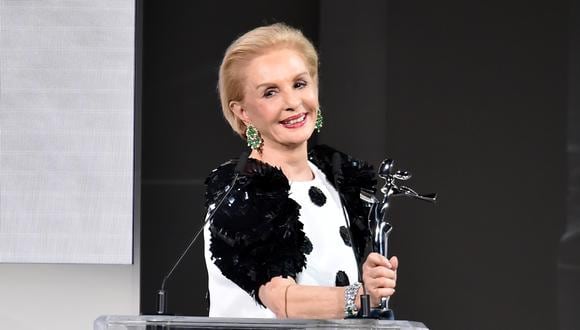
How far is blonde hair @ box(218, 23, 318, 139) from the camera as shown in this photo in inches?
117

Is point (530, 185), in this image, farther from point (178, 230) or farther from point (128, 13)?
point (128, 13)

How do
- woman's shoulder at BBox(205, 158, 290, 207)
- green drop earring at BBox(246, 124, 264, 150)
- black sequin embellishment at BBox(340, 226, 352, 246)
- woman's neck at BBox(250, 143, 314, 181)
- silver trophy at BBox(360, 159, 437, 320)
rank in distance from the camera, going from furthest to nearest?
green drop earring at BBox(246, 124, 264, 150) → woman's neck at BBox(250, 143, 314, 181) → black sequin embellishment at BBox(340, 226, 352, 246) → woman's shoulder at BBox(205, 158, 290, 207) → silver trophy at BBox(360, 159, 437, 320)

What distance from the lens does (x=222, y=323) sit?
5.90 ft

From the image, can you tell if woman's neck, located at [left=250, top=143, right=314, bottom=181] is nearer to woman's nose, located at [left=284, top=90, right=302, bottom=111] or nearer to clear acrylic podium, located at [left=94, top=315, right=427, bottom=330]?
woman's nose, located at [left=284, top=90, right=302, bottom=111]

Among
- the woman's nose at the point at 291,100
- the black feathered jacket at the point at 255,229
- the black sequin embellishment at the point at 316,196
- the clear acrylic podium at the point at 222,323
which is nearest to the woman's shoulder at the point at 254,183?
the black feathered jacket at the point at 255,229

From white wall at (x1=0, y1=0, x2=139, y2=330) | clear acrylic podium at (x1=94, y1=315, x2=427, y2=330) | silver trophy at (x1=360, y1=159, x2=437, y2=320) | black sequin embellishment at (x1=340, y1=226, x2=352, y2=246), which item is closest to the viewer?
clear acrylic podium at (x1=94, y1=315, x2=427, y2=330)

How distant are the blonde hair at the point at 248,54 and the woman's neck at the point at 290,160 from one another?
5.5 inches

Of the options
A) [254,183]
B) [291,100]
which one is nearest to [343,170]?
[291,100]

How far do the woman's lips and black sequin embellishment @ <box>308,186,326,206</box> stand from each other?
0.25 meters

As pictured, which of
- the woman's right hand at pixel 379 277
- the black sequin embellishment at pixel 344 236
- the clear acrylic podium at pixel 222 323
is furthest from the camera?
the black sequin embellishment at pixel 344 236

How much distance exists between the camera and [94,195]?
Result: 342cm

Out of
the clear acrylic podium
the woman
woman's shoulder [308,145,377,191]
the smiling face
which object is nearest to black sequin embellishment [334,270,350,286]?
the woman

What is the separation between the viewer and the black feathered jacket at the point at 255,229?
8.33 feet

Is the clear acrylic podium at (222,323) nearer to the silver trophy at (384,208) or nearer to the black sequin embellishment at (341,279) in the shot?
the silver trophy at (384,208)
